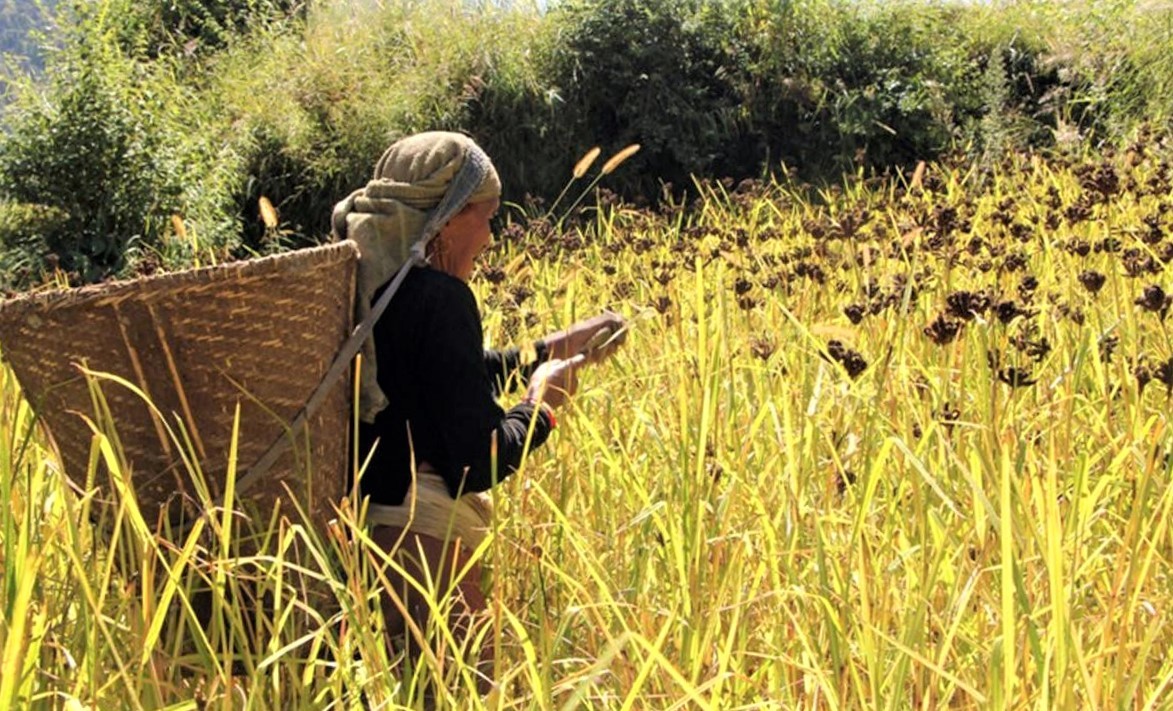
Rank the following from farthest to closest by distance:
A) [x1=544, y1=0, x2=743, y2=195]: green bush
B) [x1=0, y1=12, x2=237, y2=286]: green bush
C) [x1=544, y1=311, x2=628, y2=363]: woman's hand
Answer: [x1=544, y1=0, x2=743, y2=195]: green bush, [x1=0, y1=12, x2=237, y2=286]: green bush, [x1=544, y1=311, x2=628, y2=363]: woman's hand

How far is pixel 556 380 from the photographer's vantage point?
238 centimetres

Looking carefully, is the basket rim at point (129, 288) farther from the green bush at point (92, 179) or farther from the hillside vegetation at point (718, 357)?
the green bush at point (92, 179)

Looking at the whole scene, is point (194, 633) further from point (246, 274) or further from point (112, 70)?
point (112, 70)

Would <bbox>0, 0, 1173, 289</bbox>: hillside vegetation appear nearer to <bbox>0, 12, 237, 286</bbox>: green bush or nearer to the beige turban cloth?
<bbox>0, 12, 237, 286</bbox>: green bush

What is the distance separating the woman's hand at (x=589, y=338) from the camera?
2.61m

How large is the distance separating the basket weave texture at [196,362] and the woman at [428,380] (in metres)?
0.20

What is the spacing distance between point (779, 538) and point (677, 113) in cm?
621

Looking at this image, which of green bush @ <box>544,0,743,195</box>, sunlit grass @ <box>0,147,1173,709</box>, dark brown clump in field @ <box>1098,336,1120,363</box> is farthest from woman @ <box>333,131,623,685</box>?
green bush @ <box>544,0,743,195</box>

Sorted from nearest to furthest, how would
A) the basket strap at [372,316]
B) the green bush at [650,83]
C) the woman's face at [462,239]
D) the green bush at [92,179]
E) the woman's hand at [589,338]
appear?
the basket strap at [372,316] → the woman's face at [462,239] → the woman's hand at [589,338] → the green bush at [92,179] → the green bush at [650,83]

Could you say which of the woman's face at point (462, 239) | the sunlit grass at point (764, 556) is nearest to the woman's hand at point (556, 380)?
the sunlit grass at point (764, 556)

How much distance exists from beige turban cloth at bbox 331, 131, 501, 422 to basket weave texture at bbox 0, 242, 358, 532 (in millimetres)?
209

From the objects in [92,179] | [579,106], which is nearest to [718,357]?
[92,179]

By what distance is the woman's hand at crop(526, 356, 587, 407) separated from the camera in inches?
93.4

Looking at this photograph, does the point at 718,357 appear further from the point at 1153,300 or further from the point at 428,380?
the point at 1153,300
